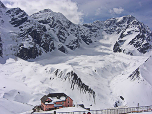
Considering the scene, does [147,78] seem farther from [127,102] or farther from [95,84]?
[95,84]

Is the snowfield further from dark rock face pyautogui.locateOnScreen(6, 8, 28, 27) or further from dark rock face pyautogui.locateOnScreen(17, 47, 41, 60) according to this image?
dark rock face pyautogui.locateOnScreen(6, 8, 28, 27)

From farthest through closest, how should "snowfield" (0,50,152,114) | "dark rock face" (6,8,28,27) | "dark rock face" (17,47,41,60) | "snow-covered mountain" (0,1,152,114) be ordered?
"dark rock face" (6,8,28,27) < "dark rock face" (17,47,41,60) < "snow-covered mountain" (0,1,152,114) < "snowfield" (0,50,152,114)

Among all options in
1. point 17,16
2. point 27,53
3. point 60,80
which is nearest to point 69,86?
point 60,80

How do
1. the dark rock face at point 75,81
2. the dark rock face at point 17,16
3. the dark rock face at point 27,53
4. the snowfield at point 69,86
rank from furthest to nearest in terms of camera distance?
the dark rock face at point 17,16 < the dark rock face at point 27,53 < the dark rock face at point 75,81 < the snowfield at point 69,86

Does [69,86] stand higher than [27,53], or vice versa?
[27,53]

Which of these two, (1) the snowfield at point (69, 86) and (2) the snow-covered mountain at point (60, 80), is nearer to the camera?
(1) the snowfield at point (69, 86)

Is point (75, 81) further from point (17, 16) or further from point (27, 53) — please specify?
point (17, 16)

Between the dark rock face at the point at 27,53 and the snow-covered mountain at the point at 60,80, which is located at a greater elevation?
the dark rock face at the point at 27,53

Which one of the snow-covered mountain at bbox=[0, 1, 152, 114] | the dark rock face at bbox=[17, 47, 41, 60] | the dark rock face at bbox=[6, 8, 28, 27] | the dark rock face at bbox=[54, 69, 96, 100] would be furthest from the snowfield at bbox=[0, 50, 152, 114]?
the dark rock face at bbox=[6, 8, 28, 27]

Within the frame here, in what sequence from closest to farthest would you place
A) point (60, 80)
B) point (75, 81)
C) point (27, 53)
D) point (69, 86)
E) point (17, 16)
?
point (69, 86)
point (75, 81)
point (60, 80)
point (27, 53)
point (17, 16)

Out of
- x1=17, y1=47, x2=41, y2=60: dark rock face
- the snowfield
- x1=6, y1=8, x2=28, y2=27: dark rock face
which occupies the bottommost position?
the snowfield

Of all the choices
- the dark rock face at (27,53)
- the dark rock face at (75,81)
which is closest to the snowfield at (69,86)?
the dark rock face at (75,81)

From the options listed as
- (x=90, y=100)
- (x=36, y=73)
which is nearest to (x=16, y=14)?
(x=36, y=73)

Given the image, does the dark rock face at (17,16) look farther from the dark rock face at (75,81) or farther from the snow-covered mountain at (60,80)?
the dark rock face at (75,81)
